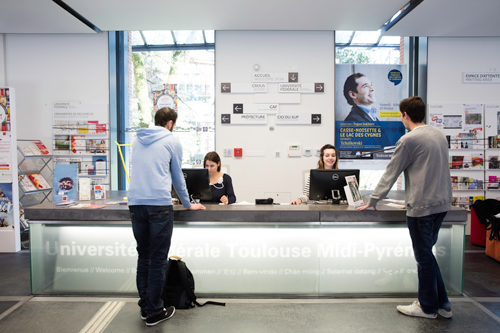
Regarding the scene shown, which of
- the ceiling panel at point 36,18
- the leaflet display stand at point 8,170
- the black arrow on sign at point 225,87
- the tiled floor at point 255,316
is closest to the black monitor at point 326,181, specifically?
the tiled floor at point 255,316

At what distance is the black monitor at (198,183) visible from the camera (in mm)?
3023

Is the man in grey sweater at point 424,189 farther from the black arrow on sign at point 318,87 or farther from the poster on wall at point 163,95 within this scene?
the poster on wall at point 163,95

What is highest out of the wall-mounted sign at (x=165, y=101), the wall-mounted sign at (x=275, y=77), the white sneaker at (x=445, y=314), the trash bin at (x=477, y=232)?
the wall-mounted sign at (x=275, y=77)

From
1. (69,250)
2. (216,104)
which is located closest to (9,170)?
(69,250)

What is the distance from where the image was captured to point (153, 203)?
92.0 inches

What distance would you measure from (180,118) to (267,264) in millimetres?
3665

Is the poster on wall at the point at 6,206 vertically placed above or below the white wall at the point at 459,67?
below

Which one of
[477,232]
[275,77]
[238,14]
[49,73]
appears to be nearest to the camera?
[238,14]

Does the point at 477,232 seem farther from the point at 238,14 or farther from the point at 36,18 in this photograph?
the point at 36,18

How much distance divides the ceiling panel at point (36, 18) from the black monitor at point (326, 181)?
407 centimetres

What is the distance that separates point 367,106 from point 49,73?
5628 millimetres

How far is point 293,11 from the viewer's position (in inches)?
176

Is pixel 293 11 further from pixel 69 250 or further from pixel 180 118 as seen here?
pixel 69 250

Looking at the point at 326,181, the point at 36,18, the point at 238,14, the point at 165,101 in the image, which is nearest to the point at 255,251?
the point at 326,181
